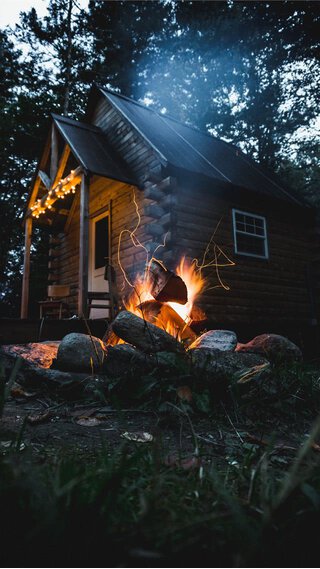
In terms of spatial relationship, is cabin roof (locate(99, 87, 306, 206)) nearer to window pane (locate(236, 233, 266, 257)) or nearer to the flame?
window pane (locate(236, 233, 266, 257))

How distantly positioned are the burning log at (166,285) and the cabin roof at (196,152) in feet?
10.8

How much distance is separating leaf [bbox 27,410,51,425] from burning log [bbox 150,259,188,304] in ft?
9.19

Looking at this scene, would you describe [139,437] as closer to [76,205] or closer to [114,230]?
[114,230]

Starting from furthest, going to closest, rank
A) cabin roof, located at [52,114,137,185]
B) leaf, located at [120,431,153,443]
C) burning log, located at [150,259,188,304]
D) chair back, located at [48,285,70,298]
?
chair back, located at [48,285,70,298], cabin roof, located at [52,114,137,185], burning log, located at [150,259,188,304], leaf, located at [120,431,153,443]

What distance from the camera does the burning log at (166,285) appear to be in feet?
16.6

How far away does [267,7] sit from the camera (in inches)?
564

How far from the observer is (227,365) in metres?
3.22

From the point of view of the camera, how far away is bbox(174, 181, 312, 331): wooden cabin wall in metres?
8.09

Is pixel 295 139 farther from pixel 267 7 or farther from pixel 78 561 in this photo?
pixel 78 561

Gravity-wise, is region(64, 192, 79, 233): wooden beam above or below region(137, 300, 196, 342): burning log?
above

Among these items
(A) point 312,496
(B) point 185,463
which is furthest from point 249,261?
(A) point 312,496

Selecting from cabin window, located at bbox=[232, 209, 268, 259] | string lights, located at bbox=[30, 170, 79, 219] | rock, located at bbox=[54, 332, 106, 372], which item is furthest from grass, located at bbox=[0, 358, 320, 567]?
cabin window, located at bbox=[232, 209, 268, 259]

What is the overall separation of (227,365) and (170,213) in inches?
194

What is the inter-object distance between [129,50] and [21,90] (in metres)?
Result: 6.95
